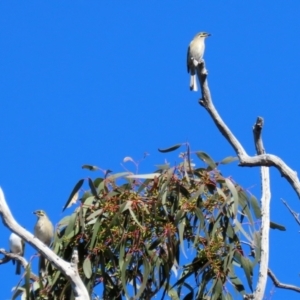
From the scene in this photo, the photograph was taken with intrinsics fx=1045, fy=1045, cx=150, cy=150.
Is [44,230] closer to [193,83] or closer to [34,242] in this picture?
[193,83]

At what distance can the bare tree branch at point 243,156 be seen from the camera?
4082mm

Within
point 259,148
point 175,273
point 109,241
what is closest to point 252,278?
point 175,273

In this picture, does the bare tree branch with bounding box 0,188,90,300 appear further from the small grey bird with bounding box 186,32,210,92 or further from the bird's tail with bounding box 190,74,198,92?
the small grey bird with bounding box 186,32,210,92

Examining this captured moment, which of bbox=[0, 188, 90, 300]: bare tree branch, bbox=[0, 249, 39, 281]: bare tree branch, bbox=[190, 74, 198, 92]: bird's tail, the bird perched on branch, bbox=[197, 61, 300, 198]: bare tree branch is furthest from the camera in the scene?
Result: bbox=[190, 74, 198, 92]: bird's tail

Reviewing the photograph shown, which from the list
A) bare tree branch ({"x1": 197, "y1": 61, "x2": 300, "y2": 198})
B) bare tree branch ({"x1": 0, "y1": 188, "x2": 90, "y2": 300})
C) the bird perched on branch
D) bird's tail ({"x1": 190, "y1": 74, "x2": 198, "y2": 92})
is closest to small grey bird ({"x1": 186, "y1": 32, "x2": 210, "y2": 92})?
bird's tail ({"x1": 190, "y1": 74, "x2": 198, "y2": 92})

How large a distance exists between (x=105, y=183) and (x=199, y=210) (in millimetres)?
504

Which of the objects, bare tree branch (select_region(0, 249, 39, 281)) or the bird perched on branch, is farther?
the bird perched on branch

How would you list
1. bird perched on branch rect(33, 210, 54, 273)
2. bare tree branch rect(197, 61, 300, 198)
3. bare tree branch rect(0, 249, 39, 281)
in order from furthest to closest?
bird perched on branch rect(33, 210, 54, 273) < bare tree branch rect(0, 249, 39, 281) < bare tree branch rect(197, 61, 300, 198)

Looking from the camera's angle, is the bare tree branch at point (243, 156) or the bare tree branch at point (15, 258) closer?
the bare tree branch at point (243, 156)

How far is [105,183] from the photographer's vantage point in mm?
5270

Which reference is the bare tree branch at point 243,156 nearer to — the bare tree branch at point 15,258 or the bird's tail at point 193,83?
the bare tree branch at point 15,258

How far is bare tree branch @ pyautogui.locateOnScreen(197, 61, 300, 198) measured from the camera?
4.08 m

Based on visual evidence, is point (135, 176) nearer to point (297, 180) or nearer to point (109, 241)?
point (109, 241)

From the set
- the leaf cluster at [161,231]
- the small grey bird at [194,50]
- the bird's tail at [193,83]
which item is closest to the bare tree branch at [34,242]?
the leaf cluster at [161,231]
